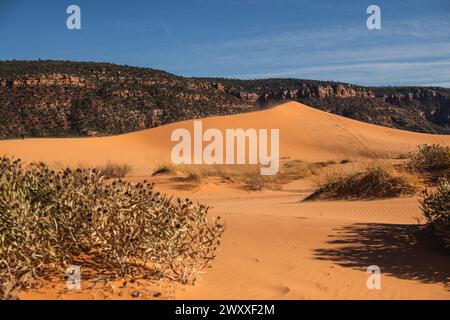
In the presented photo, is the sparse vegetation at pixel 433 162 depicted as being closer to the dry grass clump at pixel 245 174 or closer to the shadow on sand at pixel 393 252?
the dry grass clump at pixel 245 174

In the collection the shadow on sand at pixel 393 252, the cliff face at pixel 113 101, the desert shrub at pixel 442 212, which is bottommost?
the shadow on sand at pixel 393 252

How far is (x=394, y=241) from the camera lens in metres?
6.38

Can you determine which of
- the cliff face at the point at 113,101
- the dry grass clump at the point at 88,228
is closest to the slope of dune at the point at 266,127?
the cliff face at the point at 113,101

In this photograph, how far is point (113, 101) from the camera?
45125 mm

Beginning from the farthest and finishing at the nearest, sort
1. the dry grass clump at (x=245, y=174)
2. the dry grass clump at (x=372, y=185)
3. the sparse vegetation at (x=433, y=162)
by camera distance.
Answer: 1. the dry grass clump at (x=245, y=174)
2. the sparse vegetation at (x=433, y=162)
3. the dry grass clump at (x=372, y=185)

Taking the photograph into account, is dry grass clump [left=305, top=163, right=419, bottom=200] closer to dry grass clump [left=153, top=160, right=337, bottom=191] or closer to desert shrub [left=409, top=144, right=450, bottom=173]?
desert shrub [left=409, top=144, right=450, bottom=173]

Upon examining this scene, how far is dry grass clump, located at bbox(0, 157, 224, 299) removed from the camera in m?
4.00

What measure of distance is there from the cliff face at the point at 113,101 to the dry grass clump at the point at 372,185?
1928 cm

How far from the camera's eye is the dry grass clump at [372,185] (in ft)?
36.7

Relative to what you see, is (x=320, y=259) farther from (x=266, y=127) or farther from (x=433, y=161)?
(x=266, y=127)

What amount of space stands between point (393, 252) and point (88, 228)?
3749mm

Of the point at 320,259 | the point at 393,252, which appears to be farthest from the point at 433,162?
the point at 320,259
